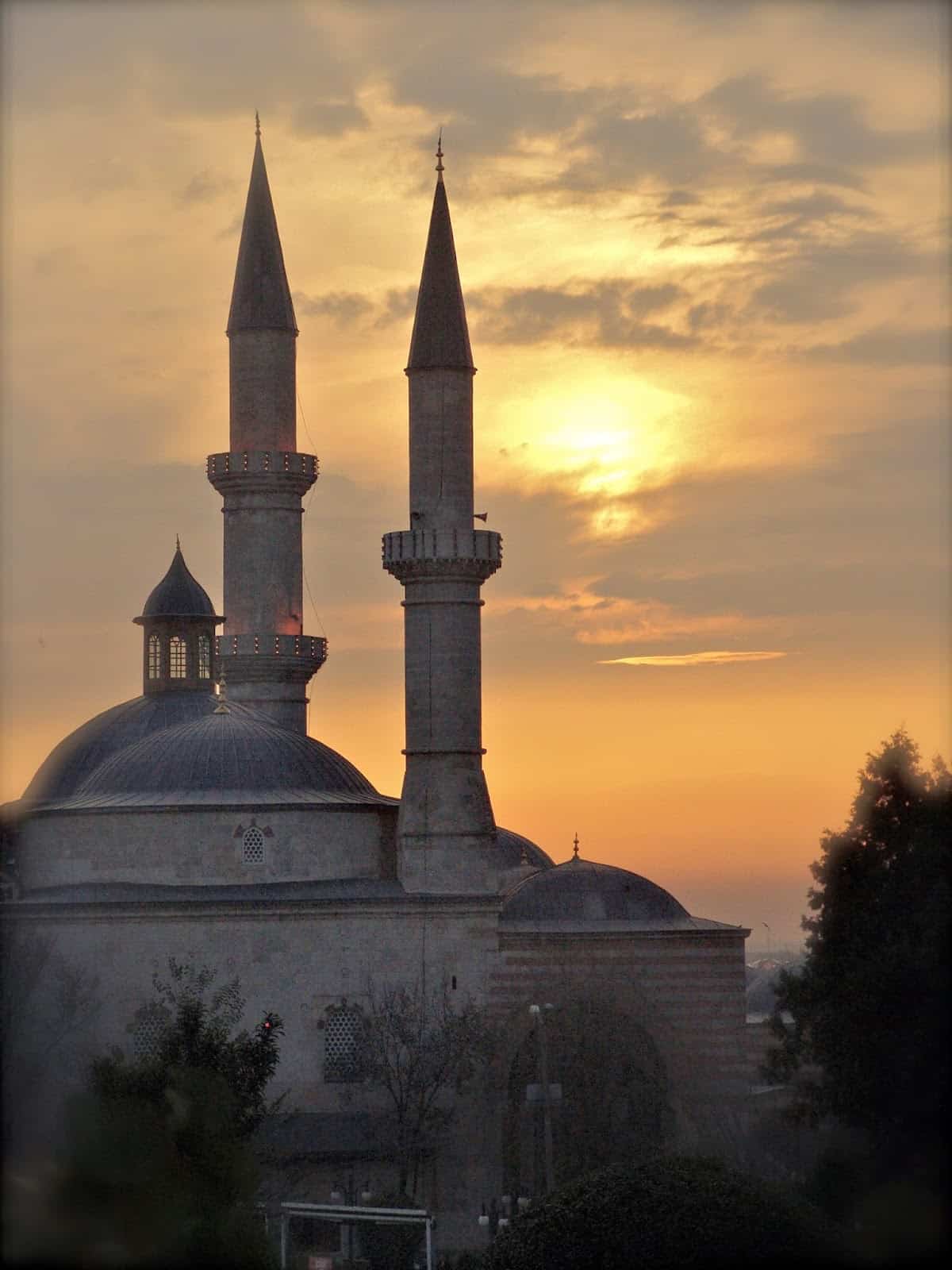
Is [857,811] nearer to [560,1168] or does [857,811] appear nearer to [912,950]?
[912,950]

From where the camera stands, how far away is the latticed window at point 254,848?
49.5 meters

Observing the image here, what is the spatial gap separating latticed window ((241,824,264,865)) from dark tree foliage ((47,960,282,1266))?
272 centimetres

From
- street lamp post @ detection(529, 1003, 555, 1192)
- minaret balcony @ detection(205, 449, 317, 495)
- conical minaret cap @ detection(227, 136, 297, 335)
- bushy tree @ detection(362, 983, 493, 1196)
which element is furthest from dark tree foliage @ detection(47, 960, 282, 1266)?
conical minaret cap @ detection(227, 136, 297, 335)

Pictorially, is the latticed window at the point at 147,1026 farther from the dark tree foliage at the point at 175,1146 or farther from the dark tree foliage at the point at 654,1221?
the dark tree foliage at the point at 654,1221

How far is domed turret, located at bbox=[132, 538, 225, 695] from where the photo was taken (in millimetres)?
54781

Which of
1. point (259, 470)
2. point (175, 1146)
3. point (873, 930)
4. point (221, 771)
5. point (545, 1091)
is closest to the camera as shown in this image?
point (175, 1146)

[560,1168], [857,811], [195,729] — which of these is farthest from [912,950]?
[195,729]

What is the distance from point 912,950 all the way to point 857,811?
3633mm

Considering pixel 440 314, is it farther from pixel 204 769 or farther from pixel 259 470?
pixel 204 769

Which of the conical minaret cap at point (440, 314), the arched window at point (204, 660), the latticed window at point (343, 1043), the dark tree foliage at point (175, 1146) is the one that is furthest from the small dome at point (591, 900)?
the conical minaret cap at point (440, 314)

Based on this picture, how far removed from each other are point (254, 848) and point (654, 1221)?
20705 millimetres

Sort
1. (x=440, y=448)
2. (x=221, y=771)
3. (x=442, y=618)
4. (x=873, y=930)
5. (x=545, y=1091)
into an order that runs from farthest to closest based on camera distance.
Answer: (x=221, y=771)
(x=440, y=448)
(x=442, y=618)
(x=545, y=1091)
(x=873, y=930)

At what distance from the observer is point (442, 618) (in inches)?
1940

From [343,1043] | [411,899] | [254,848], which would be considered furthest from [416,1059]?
[254,848]
